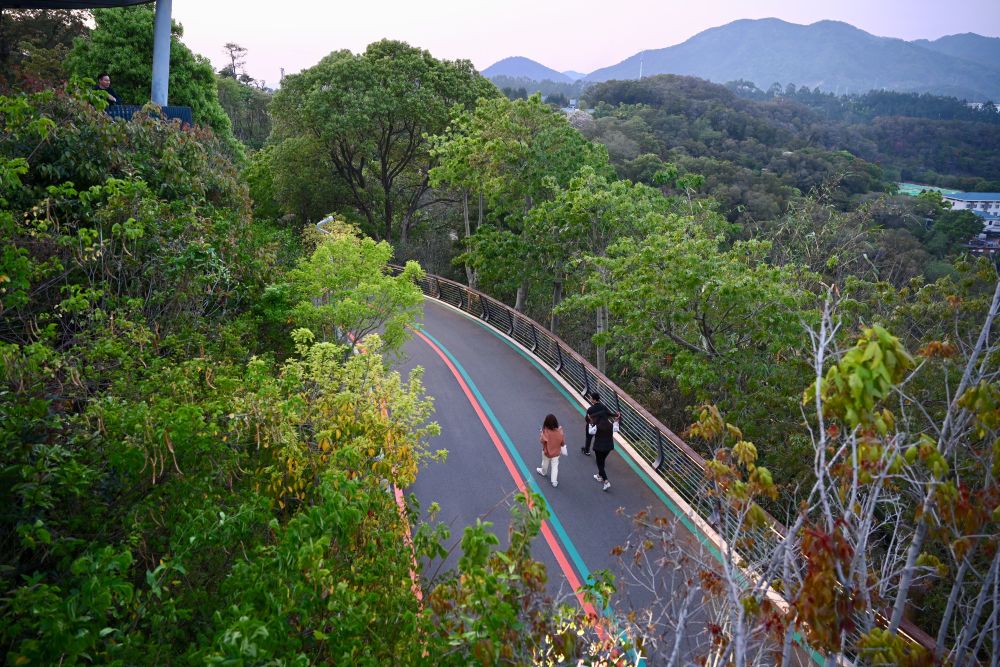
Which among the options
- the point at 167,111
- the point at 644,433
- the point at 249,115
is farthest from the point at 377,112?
the point at 249,115

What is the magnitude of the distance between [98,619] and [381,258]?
10.4 metres

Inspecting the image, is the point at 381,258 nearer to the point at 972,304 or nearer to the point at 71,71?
the point at 972,304

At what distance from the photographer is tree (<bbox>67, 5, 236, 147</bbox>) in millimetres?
20484

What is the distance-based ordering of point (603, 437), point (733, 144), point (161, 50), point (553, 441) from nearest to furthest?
point (553, 441), point (603, 437), point (161, 50), point (733, 144)

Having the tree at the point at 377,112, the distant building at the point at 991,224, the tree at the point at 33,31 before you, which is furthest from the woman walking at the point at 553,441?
the distant building at the point at 991,224

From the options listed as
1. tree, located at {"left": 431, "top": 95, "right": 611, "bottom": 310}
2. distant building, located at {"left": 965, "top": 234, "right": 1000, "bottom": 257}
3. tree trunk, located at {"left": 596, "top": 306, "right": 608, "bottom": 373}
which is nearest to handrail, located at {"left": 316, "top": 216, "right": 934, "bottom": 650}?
tree, located at {"left": 431, "top": 95, "right": 611, "bottom": 310}

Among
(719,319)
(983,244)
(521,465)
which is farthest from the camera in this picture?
(983,244)

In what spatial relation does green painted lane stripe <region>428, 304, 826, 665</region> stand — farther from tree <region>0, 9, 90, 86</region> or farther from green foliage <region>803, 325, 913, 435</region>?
tree <region>0, 9, 90, 86</region>

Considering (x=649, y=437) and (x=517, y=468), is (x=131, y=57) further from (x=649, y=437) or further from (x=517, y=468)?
(x=649, y=437)

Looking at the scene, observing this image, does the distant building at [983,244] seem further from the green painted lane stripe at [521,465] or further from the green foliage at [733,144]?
the green painted lane stripe at [521,465]

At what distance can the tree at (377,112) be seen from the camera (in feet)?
88.1

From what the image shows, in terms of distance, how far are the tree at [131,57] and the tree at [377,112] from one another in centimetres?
561

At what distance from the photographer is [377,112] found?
1056 inches

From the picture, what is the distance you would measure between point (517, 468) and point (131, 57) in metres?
18.7
